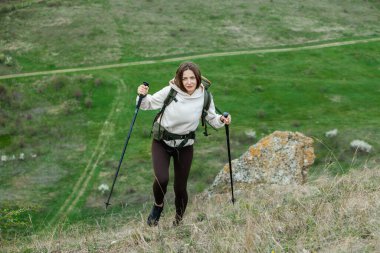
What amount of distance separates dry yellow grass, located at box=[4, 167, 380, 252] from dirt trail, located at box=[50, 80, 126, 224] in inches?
652

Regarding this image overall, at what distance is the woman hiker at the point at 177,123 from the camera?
9.08 meters

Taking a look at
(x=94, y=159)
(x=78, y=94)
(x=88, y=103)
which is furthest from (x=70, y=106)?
(x=94, y=159)

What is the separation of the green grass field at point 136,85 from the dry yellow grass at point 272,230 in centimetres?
1006

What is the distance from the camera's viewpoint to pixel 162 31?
57.1 m

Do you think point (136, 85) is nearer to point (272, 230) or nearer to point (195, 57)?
point (195, 57)

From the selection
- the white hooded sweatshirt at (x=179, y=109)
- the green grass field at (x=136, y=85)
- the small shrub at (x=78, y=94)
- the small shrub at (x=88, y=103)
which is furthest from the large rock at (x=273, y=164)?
the small shrub at (x=78, y=94)

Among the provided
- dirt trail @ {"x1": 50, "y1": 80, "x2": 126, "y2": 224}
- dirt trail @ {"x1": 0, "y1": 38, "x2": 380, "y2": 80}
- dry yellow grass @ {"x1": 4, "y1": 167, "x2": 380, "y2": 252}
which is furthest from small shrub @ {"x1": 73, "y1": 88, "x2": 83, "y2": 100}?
dry yellow grass @ {"x1": 4, "y1": 167, "x2": 380, "y2": 252}

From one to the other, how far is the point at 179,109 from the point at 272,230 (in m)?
2.97

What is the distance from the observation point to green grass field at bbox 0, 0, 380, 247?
1178 inches

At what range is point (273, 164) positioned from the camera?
58.4 ft

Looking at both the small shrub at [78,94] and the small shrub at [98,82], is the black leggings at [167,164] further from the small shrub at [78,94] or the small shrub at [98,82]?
the small shrub at [98,82]

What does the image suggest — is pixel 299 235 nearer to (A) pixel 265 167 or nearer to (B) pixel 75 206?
(A) pixel 265 167

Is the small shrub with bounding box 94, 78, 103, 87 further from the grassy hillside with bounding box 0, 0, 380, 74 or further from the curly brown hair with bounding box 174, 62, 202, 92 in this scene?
the curly brown hair with bounding box 174, 62, 202, 92

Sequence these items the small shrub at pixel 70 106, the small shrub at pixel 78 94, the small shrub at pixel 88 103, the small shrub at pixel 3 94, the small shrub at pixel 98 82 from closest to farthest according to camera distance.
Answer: the small shrub at pixel 70 106, the small shrub at pixel 88 103, the small shrub at pixel 3 94, the small shrub at pixel 78 94, the small shrub at pixel 98 82
